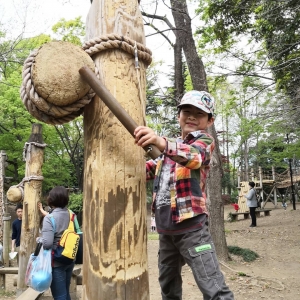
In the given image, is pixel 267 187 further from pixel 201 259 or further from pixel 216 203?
pixel 201 259

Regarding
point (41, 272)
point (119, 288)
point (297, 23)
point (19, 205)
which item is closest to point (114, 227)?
point (119, 288)

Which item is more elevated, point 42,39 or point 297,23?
point 42,39

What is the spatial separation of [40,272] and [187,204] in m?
2.22

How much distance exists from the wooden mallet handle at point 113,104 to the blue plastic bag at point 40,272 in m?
2.52

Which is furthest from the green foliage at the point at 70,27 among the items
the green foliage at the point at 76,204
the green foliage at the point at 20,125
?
the green foliage at the point at 76,204

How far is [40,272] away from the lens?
3.51 m

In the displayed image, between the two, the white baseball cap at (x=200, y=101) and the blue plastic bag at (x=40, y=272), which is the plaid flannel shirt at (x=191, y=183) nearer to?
the white baseball cap at (x=200, y=101)

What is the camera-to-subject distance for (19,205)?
719cm

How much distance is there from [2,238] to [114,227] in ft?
21.9

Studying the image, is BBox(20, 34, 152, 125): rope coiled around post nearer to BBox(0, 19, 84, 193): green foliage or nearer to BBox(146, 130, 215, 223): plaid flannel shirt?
BBox(146, 130, 215, 223): plaid flannel shirt

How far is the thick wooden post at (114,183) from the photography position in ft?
5.20

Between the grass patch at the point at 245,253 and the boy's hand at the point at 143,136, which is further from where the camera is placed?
the grass patch at the point at 245,253

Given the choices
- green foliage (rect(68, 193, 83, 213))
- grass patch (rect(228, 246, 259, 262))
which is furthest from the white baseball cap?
green foliage (rect(68, 193, 83, 213))

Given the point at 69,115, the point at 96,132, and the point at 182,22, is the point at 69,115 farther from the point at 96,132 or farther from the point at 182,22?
the point at 182,22
